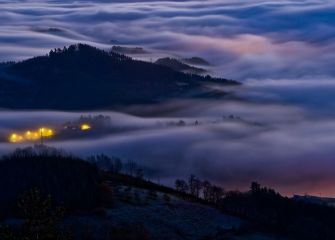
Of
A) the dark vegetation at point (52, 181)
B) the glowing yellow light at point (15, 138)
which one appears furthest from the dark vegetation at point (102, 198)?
the glowing yellow light at point (15, 138)

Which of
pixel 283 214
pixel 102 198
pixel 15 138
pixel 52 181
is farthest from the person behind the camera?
pixel 15 138

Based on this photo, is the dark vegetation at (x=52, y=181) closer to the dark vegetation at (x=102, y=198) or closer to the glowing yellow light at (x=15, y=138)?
the dark vegetation at (x=102, y=198)

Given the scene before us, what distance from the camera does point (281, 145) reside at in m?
195

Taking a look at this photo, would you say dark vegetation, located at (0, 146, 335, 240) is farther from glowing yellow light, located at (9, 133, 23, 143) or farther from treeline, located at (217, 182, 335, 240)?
glowing yellow light, located at (9, 133, 23, 143)

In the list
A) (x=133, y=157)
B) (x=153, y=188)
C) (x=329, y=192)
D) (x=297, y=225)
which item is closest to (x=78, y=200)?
(x=153, y=188)

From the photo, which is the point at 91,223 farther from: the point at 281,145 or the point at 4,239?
the point at 281,145

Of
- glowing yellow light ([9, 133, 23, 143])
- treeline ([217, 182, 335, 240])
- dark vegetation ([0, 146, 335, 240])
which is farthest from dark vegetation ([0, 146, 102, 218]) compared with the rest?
glowing yellow light ([9, 133, 23, 143])

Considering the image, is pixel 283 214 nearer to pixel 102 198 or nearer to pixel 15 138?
pixel 102 198

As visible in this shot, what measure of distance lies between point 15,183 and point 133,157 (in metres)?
102

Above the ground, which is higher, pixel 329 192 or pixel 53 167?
pixel 53 167

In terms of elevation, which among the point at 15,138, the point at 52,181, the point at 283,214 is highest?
the point at 52,181

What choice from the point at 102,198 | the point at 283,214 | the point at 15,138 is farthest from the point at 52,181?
the point at 15,138

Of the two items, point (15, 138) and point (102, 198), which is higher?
point (102, 198)

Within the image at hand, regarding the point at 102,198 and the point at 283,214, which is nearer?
the point at 102,198
